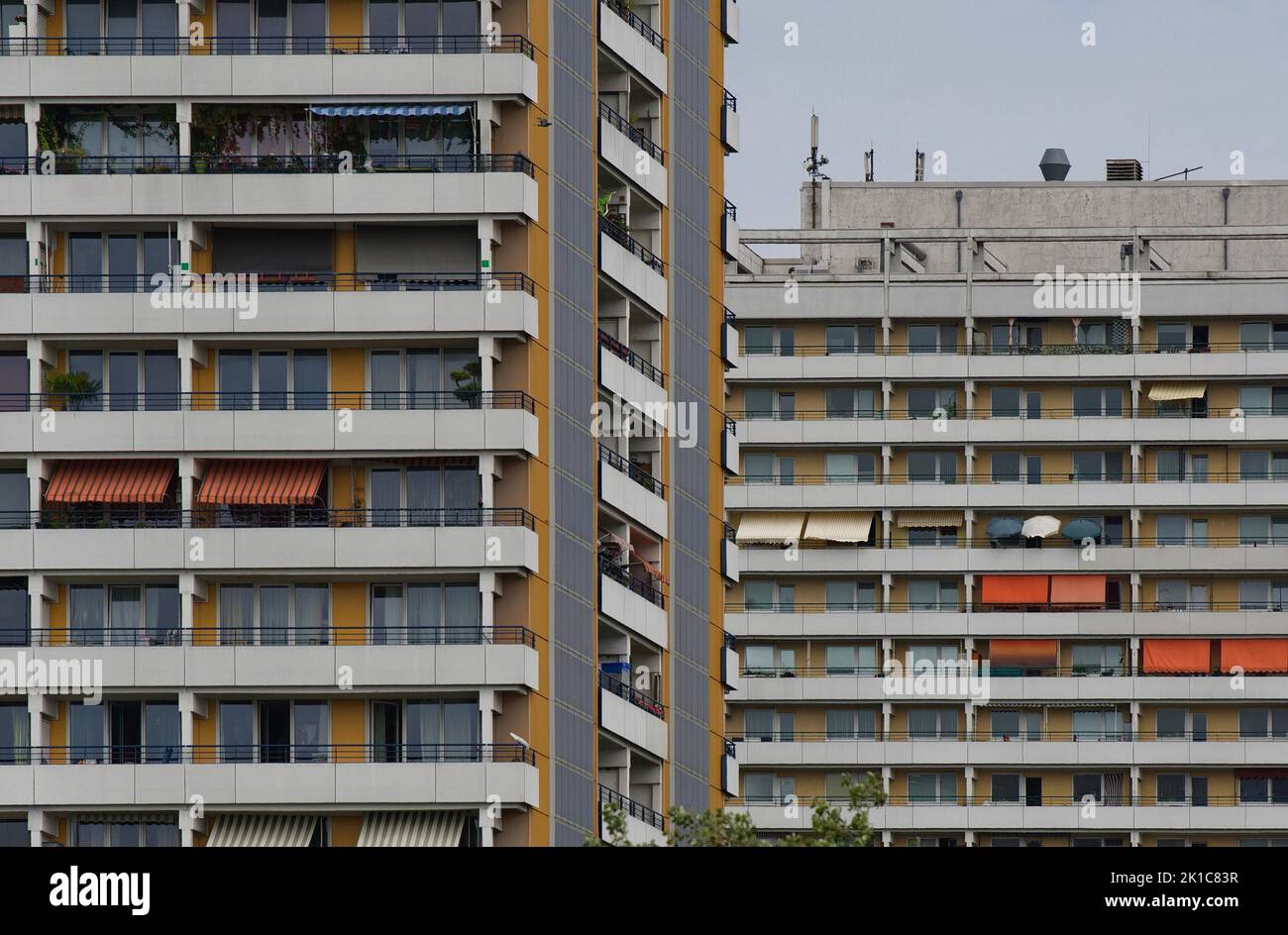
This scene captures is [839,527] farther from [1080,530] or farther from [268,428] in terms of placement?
[268,428]

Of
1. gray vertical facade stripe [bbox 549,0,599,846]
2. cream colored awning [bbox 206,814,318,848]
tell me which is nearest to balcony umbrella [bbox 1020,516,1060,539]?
gray vertical facade stripe [bbox 549,0,599,846]

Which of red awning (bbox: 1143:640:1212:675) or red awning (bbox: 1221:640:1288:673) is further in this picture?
red awning (bbox: 1143:640:1212:675)

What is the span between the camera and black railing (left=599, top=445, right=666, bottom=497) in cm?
7038

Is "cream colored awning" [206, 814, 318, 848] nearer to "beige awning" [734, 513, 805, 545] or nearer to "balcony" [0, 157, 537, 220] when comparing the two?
"balcony" [0, 157, 537, 220]

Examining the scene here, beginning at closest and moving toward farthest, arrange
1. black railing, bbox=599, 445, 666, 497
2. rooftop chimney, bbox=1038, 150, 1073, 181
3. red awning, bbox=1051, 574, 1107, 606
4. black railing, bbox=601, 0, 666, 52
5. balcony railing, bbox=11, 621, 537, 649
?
balcony railing, bbox=11, 621, 537, 649
black railing, bbox=599, 445, 666, 497
black railing, bbox=601, 0, 666, 52
red awning, bbox=1051, 574, 1107, 606
rooftop chimney, bbox=1038, 150, 1073, 181

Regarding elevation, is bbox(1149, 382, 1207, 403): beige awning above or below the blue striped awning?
above

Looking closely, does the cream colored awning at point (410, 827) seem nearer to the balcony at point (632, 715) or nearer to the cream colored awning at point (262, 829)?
the cream colored awning at point (262, 829)

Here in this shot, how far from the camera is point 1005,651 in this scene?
107 meters

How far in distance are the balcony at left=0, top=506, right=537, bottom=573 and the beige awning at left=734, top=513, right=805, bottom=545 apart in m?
40.8

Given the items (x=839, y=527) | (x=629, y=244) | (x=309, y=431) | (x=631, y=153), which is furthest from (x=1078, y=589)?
(x=309, y=431)

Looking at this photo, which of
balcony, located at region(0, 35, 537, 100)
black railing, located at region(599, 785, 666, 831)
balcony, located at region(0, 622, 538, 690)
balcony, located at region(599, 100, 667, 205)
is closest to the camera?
balcony, located at region(0, 622, 538, 690)

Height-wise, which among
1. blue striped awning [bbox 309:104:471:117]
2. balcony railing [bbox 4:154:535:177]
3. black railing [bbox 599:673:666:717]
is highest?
blue striped awning [bbox 309:104:471:117]
